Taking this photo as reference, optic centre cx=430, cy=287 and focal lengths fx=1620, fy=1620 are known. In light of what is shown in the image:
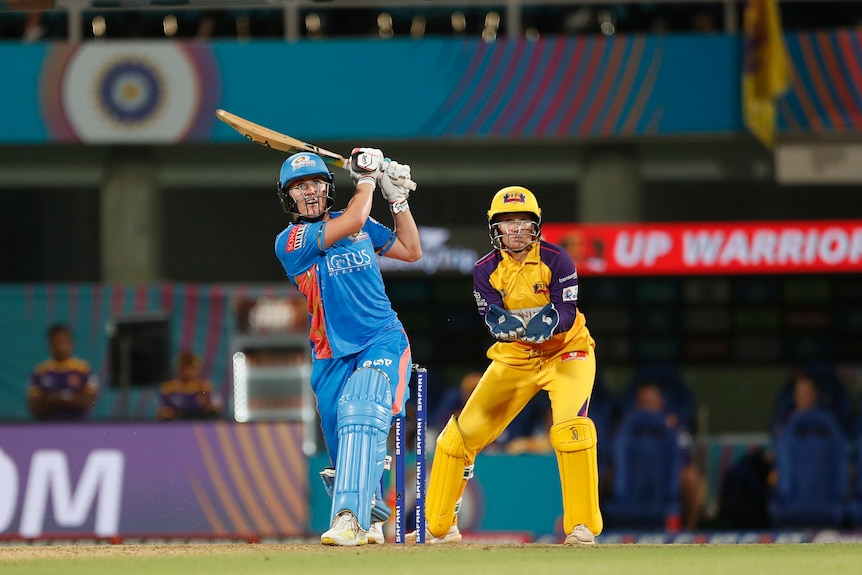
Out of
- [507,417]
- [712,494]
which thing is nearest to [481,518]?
[712,494]

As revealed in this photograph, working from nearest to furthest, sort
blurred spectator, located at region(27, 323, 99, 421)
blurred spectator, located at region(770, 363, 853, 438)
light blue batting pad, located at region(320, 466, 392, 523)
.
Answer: light blue batting pad, located at region(320, 466, 392, 523) < blurred spectator, located at region(27, 323, 99, 421) < blurred spectator, located at region(770, 363, 853, 438)

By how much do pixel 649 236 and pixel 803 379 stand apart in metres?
2.16

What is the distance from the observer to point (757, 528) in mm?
13891

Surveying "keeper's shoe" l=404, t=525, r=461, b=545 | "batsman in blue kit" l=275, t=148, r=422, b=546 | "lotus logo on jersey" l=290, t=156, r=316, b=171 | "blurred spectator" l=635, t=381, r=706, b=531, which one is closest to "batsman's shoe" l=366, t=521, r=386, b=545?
"batsman in blue kit" l=275, t=148, r=422, b=546

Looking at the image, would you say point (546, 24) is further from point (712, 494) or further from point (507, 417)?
point (507, 417)

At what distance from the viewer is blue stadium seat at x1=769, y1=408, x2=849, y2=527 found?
13.3 metres

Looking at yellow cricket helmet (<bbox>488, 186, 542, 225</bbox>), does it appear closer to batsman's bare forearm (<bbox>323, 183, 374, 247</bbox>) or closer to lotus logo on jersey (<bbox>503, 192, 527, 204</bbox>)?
lotus logo on jersey (<bbox>503, 192, 527, 204</bbox>)

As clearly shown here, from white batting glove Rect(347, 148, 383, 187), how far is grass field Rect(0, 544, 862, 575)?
6.03 ft

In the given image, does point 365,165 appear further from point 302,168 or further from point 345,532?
point 345,532

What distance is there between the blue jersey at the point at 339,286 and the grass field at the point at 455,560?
106 centimetres

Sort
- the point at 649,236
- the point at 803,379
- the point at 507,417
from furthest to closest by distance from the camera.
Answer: the point at 649,236 < the point at 803,379 < the point at 507,417

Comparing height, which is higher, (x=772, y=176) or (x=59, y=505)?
(x=772, y=176)

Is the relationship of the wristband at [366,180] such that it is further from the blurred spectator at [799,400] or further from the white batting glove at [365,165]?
the blurred spectator at [799,400]

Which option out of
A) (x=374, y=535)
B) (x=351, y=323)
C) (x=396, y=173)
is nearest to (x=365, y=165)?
(x=396, y=173)
